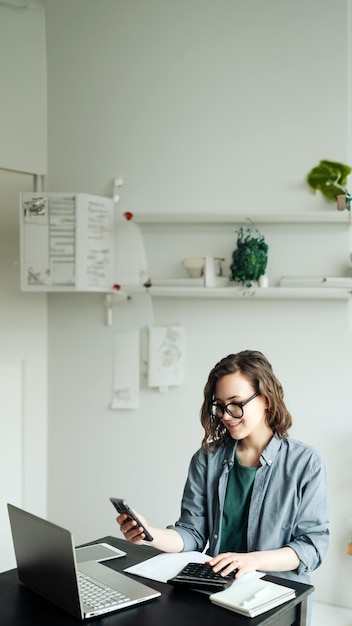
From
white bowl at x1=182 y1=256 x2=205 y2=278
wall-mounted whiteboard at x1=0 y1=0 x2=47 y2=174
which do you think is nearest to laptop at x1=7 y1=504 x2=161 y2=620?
white bowl at x1=182 y1=256 x2=205 y2=278

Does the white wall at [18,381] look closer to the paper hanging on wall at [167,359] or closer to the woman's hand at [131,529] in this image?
the paper hanging on wall at [167,359]

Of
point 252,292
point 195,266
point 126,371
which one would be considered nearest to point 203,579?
point 252,292

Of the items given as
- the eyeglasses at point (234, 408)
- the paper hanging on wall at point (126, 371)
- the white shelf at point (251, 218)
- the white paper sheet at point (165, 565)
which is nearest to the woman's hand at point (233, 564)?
the white paper sheet at point (165, 565)

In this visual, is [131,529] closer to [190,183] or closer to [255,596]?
[255,596]

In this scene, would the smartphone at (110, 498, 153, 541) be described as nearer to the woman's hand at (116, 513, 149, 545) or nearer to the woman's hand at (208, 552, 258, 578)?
the woman's hand at (116, 513, 149, 545)

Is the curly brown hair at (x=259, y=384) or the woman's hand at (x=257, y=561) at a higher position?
the curly brown hair at (x=259, y=384)

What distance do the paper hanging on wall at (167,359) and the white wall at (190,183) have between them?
0.05 metres

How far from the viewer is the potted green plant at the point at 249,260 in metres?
3.46

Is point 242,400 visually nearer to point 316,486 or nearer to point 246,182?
point 316,486

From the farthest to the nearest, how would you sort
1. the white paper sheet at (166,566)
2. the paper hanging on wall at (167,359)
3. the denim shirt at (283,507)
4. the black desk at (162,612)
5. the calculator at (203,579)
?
1. the paper hanging on wall at (167,359)
2. the denim shirt at (283,507)
3. the white paper sheet at (166,566)
4. the calculator at (203,579)
5. the black desk at (162,612)

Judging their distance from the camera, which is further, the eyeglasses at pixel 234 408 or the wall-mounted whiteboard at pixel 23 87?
the wall-mounted whiteboard at pixel 23 87

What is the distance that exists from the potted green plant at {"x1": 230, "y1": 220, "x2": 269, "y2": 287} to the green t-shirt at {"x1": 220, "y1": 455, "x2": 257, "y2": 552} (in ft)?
4.36

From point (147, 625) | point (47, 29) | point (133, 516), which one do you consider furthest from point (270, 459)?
point (47, 29)

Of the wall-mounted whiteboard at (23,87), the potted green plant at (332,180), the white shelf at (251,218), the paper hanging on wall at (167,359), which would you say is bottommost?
the paper hanging on wall at (167,359)
